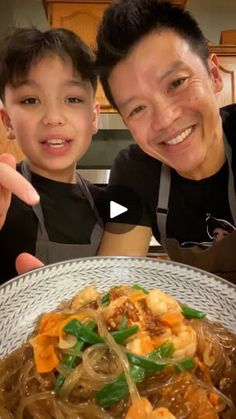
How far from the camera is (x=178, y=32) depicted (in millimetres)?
1133

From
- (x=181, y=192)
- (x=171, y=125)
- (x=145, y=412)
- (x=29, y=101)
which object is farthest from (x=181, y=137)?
(x=145, y=412)

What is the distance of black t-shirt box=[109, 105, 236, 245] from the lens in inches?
50.6

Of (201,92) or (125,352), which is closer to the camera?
(125,352)

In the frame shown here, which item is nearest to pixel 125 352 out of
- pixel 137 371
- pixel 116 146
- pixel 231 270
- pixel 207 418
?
pixel 137 371

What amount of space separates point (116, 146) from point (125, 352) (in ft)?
7.45

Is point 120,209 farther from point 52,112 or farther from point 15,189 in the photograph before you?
point 15,189

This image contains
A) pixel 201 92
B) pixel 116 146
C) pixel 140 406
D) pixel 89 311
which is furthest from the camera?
pixel 116 146

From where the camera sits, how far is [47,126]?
46.7 inches

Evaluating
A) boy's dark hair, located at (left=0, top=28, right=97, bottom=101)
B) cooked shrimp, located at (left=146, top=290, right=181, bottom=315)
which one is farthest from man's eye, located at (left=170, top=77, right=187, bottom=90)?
cooked shrimp, located at (left=146, top=290, right=181, bottom=315)

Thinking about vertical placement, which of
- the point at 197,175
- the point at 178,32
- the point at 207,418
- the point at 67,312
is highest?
the point at 178,32

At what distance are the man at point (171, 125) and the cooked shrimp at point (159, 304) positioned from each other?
0.47m

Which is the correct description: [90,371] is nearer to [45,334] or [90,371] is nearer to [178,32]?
[45,334]

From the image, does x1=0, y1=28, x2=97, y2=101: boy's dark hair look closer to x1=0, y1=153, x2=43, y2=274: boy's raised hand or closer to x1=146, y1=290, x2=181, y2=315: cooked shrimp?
x1=0, y1=153, x2=43, y2=274: boy's raised hand

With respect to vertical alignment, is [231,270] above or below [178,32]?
below
